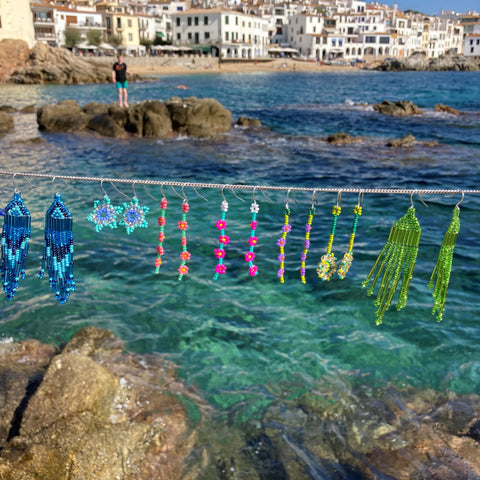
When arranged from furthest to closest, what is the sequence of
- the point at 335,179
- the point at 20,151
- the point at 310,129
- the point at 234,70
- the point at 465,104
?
1. the point at 234,70
2. the point at 465,104
3. the point at 310,129
4. the point at 20,151
5. the point at 335,179

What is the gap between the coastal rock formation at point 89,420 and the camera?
15.4ft

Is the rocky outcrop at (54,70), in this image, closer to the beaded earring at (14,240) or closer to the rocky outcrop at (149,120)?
the rocky outcrop at (149,120)

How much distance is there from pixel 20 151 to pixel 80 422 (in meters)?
19.2

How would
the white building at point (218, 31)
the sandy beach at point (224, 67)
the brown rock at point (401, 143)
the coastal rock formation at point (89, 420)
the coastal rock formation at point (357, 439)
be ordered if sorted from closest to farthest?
the coastal rock formation at point (89, 420), the coastal rock formation at point (357, 439), the brown rock at point (401, 143), the sandy beach at point (224, 67), the white building at point (218, 31)

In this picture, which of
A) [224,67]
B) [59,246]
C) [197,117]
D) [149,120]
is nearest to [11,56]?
[149,120]

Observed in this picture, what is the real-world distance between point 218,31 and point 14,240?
385 ft

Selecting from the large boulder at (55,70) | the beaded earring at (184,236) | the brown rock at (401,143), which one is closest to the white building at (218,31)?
the large boulder at (55,70)

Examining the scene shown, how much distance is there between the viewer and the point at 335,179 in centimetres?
1758

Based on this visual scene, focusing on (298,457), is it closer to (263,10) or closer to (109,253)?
(109,253)

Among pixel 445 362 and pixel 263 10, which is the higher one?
pixel 263 10

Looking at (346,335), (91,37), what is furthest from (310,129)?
(91,37)

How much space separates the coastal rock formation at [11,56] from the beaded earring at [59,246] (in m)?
65.5

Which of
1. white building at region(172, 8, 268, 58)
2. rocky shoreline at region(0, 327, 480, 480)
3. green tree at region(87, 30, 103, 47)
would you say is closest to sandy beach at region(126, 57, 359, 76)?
white building at region(172, 8, 268, 58)

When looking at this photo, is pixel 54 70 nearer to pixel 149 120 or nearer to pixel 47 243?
pixel 149 120
